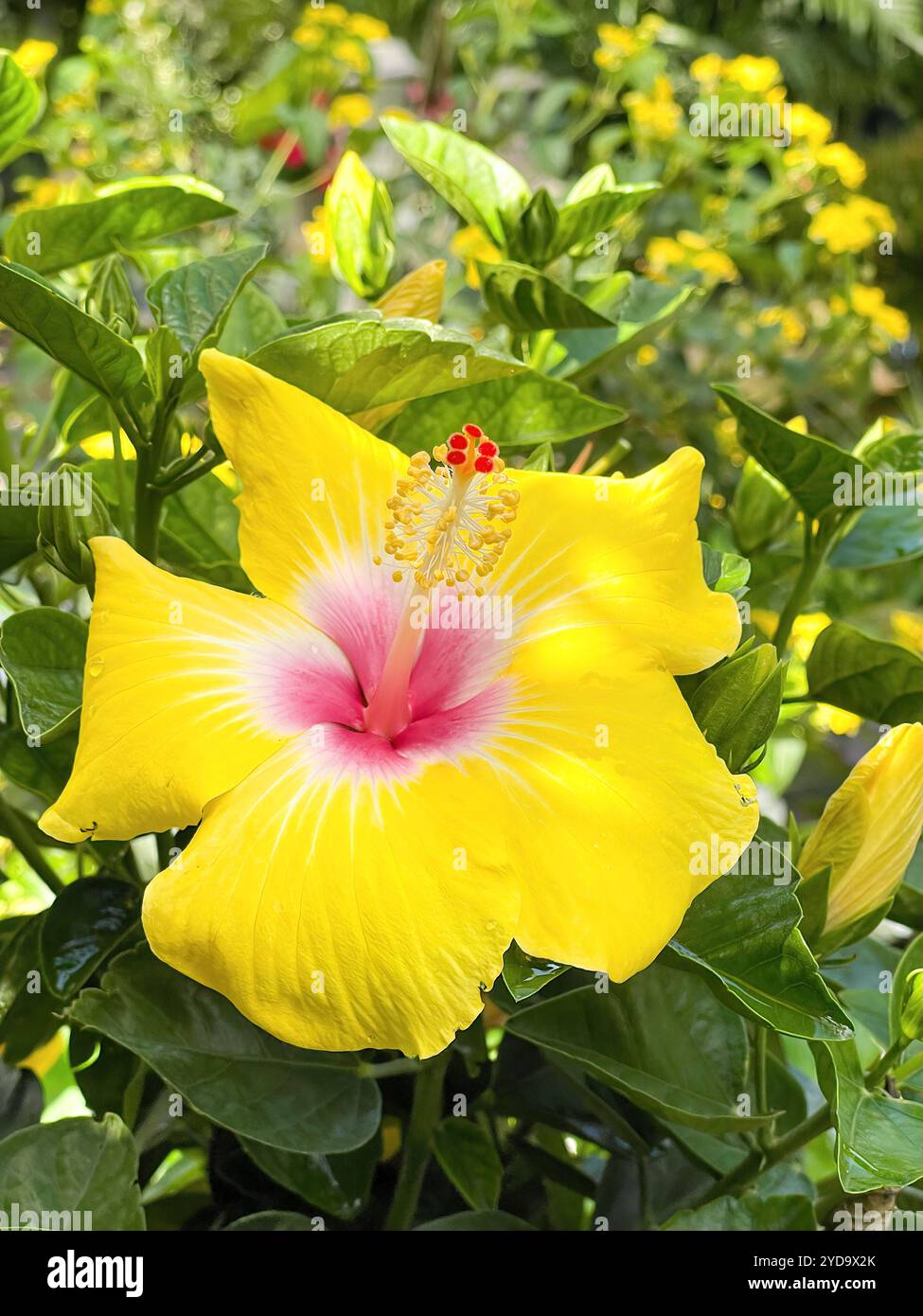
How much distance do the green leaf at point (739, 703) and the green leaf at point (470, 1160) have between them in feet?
0.82

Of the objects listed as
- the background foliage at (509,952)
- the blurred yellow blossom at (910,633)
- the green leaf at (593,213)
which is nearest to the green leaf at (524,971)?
the background foliage at (509,952)

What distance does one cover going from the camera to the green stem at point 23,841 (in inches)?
26.1

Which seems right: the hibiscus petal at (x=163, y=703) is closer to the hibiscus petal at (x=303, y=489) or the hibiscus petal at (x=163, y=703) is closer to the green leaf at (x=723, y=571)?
the hibiscus petal at (x=303, y=489)

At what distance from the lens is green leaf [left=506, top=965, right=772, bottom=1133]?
0.55 m

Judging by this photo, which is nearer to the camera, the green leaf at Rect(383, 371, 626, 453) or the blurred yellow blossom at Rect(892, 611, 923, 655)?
the green leaf at Rect(383, 371, 626, 453)

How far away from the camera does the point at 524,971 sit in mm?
480

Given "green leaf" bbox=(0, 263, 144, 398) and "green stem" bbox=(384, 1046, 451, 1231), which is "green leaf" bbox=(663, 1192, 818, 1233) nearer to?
"green stem" bbox=(384, 1046, 451, 1231)

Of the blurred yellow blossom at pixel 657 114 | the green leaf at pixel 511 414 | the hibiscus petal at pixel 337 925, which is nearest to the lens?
the hibiscus petal at pixel 337 925

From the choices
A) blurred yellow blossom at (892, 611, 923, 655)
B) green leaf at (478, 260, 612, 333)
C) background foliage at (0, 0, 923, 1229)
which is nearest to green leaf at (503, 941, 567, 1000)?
background foliage at (0, 0, 923, 1229)

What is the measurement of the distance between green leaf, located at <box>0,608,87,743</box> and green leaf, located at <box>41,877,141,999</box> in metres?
0.11
